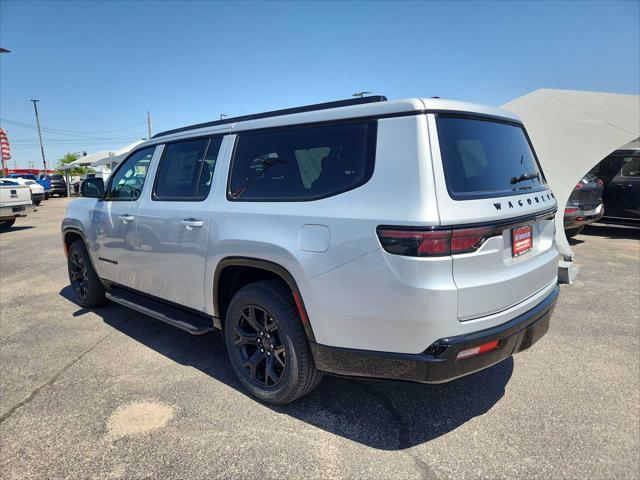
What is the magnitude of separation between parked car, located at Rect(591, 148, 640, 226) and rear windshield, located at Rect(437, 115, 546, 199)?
28.0 ft

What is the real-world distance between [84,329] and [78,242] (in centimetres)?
115

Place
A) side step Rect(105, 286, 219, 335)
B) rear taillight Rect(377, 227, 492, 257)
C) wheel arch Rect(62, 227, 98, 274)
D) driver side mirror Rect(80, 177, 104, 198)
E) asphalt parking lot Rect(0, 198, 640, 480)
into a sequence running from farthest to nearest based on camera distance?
wheel arch Rect(62, 227, 98, 274) → driver side mirror Rect(80, 177, 104, 198) → side step Rect(105, 286, 219, 335) → asphalt parking lot Rect(0, 198, 640, 480) → rear taillight Rect(377, 227, 492, 257)

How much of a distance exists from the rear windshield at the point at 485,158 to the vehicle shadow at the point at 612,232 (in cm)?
899

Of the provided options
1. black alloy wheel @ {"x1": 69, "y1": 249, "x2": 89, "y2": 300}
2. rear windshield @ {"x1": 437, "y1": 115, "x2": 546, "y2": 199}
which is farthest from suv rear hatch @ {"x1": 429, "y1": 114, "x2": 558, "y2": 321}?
black alloy wheel @ {"x1": 69, "y1": 249, "x2": 89, "y2": 300}

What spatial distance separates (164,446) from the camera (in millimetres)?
2387

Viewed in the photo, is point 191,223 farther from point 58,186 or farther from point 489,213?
point 58,186

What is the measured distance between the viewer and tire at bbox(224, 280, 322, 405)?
2.51 m

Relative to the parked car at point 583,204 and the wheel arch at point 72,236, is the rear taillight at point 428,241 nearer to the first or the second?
the wheel arch at point 72,236

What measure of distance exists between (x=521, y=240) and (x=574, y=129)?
6999 millimetres

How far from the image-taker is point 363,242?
2.08m

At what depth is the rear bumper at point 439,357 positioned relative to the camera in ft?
6.71

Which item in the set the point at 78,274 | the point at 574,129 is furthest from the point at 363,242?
the point at 574,129

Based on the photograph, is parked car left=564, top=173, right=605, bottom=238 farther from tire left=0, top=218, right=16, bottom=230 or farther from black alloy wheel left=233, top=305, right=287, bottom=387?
tire left=0, top=218, right=16, bottom=230

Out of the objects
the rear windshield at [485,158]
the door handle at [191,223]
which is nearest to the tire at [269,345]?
Result: the door handle at [191,223]
